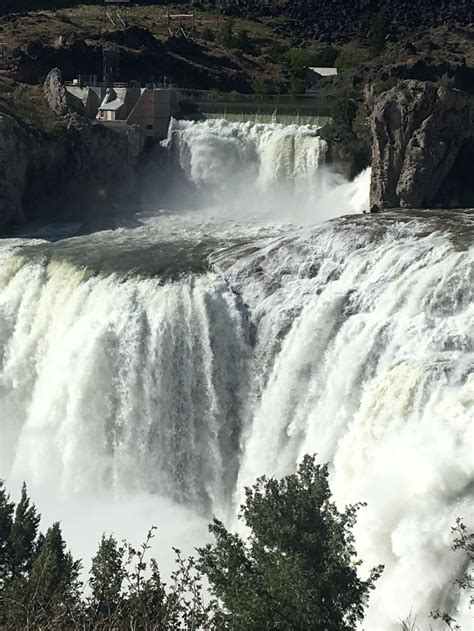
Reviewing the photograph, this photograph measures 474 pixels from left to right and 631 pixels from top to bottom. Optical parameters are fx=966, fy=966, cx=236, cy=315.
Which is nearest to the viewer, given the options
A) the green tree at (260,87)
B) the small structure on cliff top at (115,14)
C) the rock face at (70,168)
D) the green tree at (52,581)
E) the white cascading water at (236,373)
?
the green tree at (52,581)

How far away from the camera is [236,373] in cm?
2808

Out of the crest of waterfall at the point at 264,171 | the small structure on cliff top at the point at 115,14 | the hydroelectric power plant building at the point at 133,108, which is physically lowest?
the crest of waterfall at the point at 264,171

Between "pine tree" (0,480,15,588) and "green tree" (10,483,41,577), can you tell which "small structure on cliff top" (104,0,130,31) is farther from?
"green tree" (10,483,41,577)

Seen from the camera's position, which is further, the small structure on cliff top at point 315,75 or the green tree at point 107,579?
the small structure on cliff top at point 315,75

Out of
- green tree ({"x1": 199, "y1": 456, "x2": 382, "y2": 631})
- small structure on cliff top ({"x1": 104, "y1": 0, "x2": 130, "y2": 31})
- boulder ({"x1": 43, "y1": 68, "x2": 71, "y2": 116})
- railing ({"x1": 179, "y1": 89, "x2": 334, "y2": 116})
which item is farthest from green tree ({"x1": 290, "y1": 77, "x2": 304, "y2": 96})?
green tree ({"x1": 199, "y1": 456, "x2": 382, "y2": 631})

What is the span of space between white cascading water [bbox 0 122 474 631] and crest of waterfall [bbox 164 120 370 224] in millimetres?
9429

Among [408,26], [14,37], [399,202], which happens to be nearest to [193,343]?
[399,202]

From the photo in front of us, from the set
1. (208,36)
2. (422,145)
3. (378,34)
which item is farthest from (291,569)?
(378,34)

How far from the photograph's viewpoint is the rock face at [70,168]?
148 ft

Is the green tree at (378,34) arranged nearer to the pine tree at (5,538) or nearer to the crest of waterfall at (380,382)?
the crest of waterfall at (380,382)

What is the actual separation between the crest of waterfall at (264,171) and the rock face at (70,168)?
3.21 metres

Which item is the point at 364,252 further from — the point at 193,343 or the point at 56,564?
the point at 56,564

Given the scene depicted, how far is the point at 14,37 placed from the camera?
73.1 metres

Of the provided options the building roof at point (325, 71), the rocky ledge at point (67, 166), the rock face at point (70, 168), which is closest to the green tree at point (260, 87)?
the building roof at point (325, 71)
